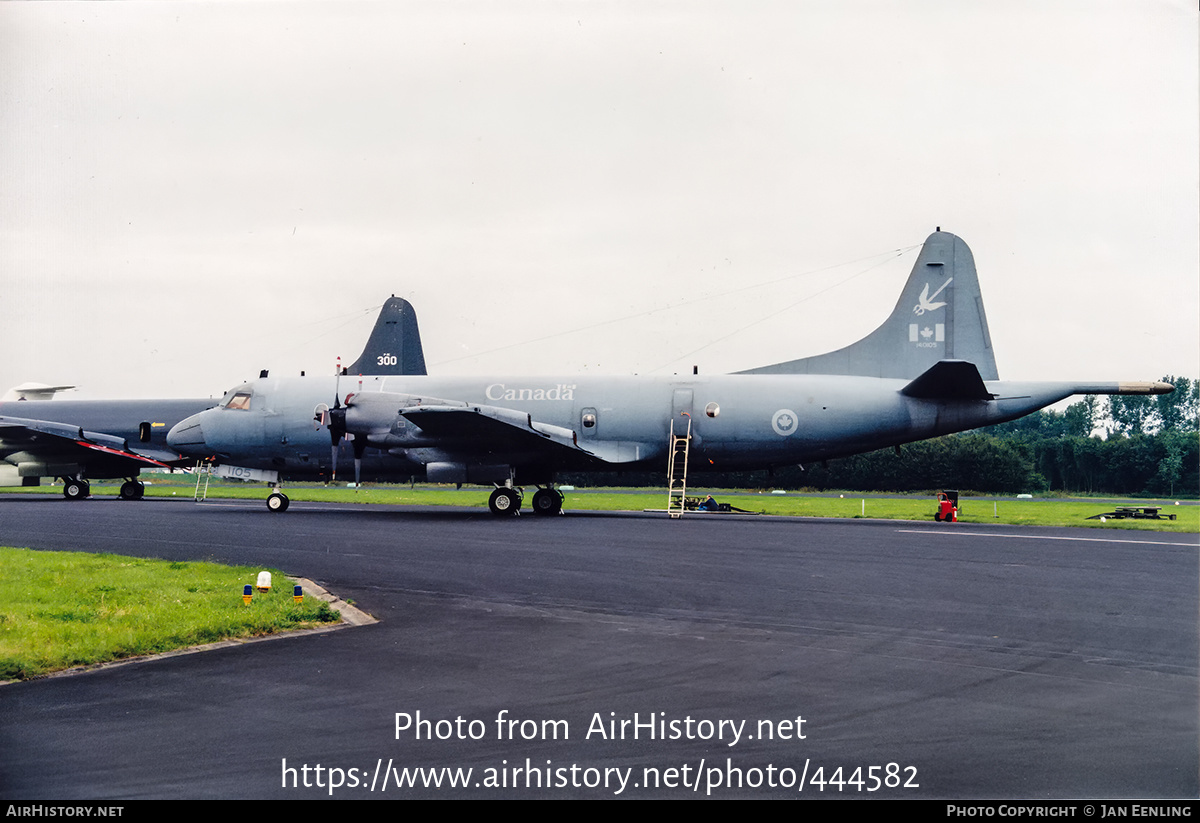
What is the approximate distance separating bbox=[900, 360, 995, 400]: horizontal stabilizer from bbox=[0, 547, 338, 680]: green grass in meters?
17.7

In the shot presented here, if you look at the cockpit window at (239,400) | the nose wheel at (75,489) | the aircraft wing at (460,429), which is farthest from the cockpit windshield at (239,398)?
the nose wheel at (75,489)

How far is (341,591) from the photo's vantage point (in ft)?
45.4

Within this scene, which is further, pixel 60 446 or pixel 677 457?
pixel 60 446

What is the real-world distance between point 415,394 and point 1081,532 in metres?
19.3

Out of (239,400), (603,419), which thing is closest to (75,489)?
(239,400)

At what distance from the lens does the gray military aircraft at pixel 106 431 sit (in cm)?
3681

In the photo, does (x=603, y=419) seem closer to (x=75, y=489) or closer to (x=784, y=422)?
(x=784, y=422)

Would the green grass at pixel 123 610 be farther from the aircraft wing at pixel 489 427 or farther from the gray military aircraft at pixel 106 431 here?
the gray military aircraft at pixel 106 431

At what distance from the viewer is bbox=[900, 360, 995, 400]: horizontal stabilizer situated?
25109 mm

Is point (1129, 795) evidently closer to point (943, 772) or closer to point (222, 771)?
point (943, 772)

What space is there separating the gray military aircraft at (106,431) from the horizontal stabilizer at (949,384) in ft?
72.4

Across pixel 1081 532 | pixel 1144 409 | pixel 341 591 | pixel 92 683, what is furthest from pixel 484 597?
pixel 1144 409

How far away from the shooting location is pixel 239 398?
3073 cm

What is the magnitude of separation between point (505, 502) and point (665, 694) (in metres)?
20.7
